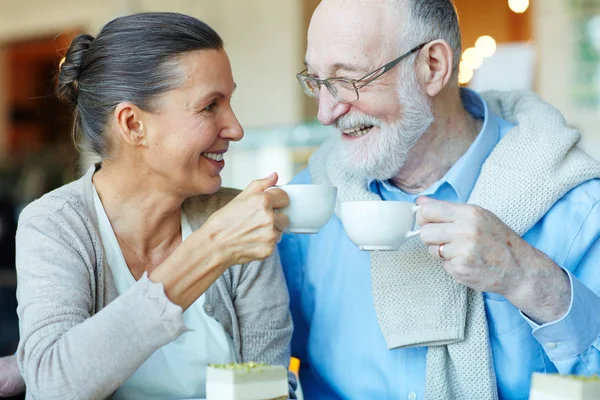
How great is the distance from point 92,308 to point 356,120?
A: 66cm

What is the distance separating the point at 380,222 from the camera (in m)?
1.20

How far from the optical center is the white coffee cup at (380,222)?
3.91 ft

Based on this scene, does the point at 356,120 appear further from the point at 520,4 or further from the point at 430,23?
the point at 520,4

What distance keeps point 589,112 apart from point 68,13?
154 inches

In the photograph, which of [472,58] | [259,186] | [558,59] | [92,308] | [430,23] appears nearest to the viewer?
[259,186]

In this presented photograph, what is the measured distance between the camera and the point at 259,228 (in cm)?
124

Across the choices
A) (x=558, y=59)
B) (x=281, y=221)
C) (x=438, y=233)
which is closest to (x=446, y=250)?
(x=438, y=233)

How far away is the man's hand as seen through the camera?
1.19 m

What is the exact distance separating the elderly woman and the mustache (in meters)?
0.23

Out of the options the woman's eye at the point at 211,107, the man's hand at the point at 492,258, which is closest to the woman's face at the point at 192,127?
the woman's eye at the point at 211,107

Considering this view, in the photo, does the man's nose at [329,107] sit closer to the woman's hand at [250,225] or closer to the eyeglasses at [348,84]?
the eyeglasses at [348,84]

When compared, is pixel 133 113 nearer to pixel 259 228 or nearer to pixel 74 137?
pixel 74 137

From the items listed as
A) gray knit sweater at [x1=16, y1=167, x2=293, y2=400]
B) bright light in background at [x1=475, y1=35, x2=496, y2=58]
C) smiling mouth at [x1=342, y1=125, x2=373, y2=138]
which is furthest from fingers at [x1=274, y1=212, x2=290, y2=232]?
bright light in background at [x1=475, y1=35, x2=496, y2=58]

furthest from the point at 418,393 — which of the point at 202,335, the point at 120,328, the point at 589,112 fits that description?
the point at 589,112
